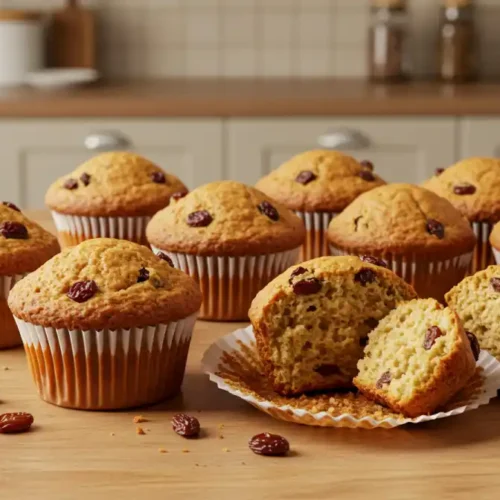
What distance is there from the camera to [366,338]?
168 centimetres

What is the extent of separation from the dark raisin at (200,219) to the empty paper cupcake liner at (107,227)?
34 centimetres

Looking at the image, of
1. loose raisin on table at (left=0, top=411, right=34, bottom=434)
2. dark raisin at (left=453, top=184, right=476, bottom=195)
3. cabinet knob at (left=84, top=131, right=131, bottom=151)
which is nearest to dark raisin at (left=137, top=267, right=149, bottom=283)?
loose raisin on table at (left=0, top=411, right=34, bottom=434)

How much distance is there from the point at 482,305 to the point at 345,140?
2198 millimetres

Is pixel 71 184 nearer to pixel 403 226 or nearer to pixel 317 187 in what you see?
pixel 317 187

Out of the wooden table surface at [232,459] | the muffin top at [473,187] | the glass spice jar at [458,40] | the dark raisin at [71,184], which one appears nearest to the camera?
the wooden table surface at [232,459]

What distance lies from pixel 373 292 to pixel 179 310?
1.00ft

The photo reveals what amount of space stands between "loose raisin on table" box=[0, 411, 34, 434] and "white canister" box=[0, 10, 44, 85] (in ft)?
10.3

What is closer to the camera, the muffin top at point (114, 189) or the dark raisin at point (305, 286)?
the dark raisin at point (305, 286)

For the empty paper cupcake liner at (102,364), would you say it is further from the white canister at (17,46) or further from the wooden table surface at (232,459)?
the white canister at (17,46)

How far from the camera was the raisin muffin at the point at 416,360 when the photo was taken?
1.51 m

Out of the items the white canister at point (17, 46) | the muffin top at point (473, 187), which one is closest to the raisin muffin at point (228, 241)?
the muffin top at point (473, 187)

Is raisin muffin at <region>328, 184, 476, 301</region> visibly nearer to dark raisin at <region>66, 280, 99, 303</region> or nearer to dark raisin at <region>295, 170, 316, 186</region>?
dark raisin at <region>295, 170, 316, 186</region>

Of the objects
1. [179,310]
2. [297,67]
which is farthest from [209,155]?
[179,310]

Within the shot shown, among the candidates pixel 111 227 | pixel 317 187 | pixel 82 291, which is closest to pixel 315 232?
pixel 317 187
